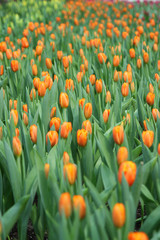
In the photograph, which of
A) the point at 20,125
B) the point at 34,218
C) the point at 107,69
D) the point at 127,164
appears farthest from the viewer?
the point at 107,69

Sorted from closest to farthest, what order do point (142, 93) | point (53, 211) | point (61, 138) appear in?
point (53, 211), point (61, 138), point (142, 93)

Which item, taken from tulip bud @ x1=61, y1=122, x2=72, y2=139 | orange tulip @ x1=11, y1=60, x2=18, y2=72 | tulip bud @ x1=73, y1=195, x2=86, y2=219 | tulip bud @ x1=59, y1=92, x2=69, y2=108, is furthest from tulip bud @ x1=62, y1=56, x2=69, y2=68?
tulip bud @ x1=73, y1=195, x2=86, y2=219

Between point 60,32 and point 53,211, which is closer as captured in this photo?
point 53,211

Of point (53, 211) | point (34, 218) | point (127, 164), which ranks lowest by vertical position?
point (34, 218)

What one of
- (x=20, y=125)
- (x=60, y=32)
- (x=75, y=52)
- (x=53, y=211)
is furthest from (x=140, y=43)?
(x=53, y=211)

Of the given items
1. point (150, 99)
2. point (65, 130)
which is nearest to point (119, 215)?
point (65, 130)

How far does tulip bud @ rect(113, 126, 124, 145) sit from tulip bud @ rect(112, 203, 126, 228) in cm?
50

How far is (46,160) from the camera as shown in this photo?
58.9 inches

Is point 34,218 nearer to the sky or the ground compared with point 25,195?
nearer to the ground

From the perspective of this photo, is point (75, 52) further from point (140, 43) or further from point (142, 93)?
point (142, 93)

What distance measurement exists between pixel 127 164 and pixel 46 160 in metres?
0.45

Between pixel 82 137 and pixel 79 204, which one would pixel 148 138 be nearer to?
pixel 82 137

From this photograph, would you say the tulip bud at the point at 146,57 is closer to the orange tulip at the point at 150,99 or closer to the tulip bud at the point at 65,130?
the orange tulip at the point at 150,99

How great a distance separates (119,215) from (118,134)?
52cm
